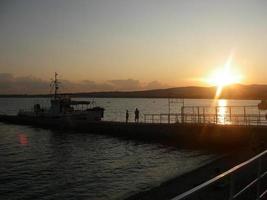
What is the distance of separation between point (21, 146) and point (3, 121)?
43567 mm

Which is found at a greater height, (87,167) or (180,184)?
(180,184)

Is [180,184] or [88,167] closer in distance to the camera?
[180,184]

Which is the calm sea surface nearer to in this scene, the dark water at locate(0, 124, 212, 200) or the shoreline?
the dark water at locate(0, 124, 212, 200)

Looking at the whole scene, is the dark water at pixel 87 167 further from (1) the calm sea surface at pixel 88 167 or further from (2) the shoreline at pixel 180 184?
(2) the shoreline at pixel 180 184

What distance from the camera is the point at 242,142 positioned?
3641 centimetres

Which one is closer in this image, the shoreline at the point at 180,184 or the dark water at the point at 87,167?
the shoreline at the point at 180,184

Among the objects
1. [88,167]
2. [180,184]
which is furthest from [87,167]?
[180,184]

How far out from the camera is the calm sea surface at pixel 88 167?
21531 millimetres

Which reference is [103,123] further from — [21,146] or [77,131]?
[21,146]

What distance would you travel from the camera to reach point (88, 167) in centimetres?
2992

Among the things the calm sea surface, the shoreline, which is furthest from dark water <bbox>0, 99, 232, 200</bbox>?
the shoreline

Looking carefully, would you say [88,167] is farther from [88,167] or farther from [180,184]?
[180,184]

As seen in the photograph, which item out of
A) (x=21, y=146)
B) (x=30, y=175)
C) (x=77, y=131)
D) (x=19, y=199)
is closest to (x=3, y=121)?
(x=77, y=131)

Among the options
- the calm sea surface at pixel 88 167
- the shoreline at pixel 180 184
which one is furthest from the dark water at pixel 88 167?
the shoreline at pixel 180 184
